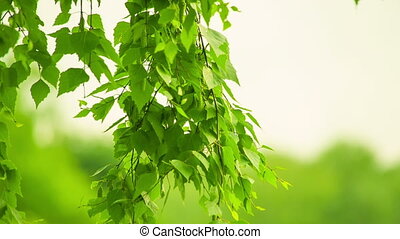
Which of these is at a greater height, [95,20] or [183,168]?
[95,20]

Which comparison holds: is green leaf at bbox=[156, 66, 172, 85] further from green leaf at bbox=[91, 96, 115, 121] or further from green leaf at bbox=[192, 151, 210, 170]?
green leaf at bbox=[91, 96, 115, 121]

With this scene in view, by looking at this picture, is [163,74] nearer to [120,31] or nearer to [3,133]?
[120,31]

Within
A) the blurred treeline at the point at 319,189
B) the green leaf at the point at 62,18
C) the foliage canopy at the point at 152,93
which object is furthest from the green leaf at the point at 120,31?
the blurred treeline at the point at 319,189

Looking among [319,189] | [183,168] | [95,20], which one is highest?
[319,189]

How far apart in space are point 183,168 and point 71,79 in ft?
0.86

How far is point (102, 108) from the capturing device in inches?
61.4

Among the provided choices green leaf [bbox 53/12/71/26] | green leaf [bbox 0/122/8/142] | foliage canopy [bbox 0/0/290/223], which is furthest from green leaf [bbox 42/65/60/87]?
green leaf [bbox 0/122/8/142]

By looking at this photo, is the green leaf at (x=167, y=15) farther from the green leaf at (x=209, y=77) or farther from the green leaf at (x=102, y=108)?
the green leaf at (x=102, y=108)

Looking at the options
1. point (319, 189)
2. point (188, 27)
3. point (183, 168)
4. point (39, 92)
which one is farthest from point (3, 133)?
point (319, 189)

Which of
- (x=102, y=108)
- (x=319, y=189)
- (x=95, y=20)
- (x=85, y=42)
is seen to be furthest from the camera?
(x=319, y=189)

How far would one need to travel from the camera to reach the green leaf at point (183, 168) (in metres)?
1.30

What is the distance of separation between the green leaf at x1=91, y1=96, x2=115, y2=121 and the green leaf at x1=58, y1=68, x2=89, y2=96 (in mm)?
239

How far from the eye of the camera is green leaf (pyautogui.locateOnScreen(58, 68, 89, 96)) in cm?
131
